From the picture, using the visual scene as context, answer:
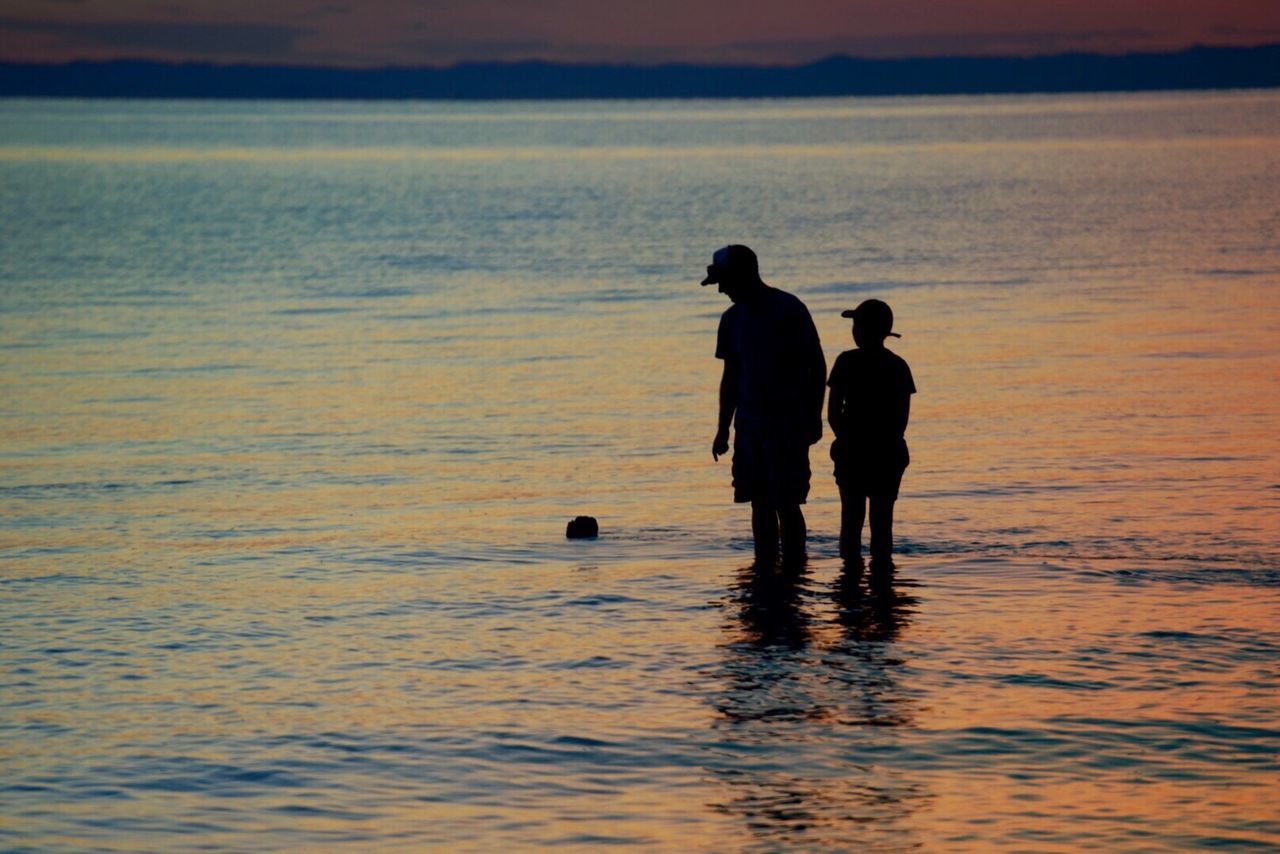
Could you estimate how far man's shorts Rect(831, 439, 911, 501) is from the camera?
33.9 feet

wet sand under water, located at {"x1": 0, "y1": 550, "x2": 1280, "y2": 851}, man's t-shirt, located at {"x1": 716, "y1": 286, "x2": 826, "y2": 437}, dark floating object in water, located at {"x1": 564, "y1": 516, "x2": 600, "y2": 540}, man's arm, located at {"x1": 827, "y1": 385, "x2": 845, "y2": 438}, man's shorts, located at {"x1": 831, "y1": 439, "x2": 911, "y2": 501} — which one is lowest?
wet sand under water, located at {"x1": 0, "y1": 550, "x2": 1280, "y2": 851}

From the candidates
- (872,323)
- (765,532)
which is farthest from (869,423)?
(765,532)

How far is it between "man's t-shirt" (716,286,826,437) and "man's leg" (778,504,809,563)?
0.58m

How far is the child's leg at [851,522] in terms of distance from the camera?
10.4m

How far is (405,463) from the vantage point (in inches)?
593

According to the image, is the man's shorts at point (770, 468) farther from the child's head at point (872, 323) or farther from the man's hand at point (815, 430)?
the child's head at point (872, 323)

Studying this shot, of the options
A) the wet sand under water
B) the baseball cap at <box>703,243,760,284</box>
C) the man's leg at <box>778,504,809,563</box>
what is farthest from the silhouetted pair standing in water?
the wet sand under water

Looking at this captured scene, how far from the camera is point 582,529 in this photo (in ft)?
39.0

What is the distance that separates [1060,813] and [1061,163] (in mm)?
97691

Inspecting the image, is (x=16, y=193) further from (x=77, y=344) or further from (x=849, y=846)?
(x=849, y=846)

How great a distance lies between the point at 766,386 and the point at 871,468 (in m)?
0.74

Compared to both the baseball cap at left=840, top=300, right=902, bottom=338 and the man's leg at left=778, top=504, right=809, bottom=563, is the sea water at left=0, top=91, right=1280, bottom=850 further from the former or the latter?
the baseball cap at left=840, top=300, right=902, bottom=338

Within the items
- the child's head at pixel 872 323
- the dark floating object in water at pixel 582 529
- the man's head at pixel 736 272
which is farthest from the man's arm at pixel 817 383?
the dark floating object in water at pixel 582 529

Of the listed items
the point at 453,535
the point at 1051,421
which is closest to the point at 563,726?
the point at 453,535
